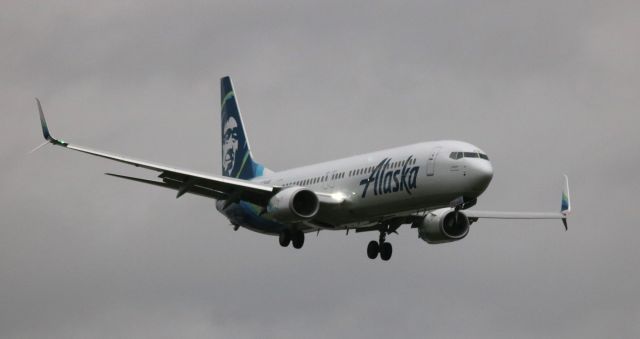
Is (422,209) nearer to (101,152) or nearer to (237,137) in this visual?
(101,152)

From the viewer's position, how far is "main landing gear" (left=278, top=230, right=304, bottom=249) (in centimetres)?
7762

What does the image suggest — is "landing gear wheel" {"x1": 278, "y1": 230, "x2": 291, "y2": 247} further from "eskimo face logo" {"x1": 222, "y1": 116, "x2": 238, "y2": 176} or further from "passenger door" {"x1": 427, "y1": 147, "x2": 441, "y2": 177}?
"eskimo face logo" {"x1": 222, "y1": 116, "x2": 238, "y2": 176}

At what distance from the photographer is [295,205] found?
73.7 metres

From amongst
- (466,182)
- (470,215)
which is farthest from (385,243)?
(466,182)

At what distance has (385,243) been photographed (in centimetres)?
7844

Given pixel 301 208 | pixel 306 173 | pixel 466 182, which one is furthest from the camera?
pixel 306 173

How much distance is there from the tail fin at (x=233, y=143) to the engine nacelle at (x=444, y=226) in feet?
43.5

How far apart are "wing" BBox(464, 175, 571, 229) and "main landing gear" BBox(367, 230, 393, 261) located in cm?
457

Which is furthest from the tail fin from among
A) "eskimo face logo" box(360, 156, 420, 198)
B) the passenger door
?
the passenger door

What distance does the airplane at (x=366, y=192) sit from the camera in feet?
230

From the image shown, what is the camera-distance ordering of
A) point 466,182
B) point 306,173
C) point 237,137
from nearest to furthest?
point 466,182
point 306,173
point 237,137

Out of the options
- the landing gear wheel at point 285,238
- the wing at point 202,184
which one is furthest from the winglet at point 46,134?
the landing gear wheel at point 285,238

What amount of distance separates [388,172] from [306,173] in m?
7.84

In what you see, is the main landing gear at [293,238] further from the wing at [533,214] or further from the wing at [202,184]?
the wing at [533,214]
